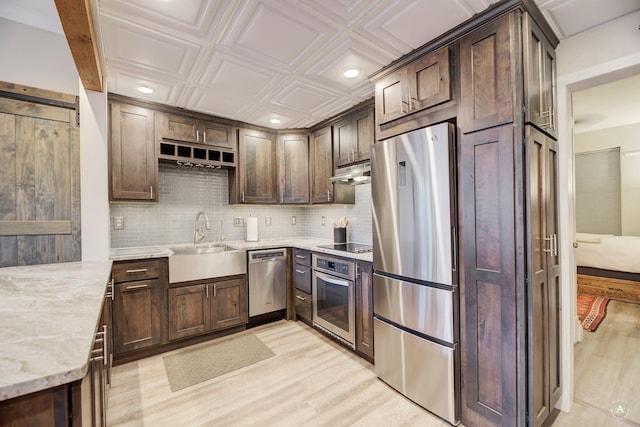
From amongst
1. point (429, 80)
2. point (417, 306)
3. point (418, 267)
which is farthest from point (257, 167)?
point (417, 306)

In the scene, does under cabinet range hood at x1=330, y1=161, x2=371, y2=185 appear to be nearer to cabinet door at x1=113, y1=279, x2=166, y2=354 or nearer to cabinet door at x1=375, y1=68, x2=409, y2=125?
cabinet door at x1=375, y1=68, x2=409, y2=125

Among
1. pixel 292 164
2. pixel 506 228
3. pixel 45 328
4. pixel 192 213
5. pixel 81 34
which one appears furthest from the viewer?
pixel 292 164

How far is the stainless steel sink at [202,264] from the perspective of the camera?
2.71 meters

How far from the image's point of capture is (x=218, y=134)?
10.8ft

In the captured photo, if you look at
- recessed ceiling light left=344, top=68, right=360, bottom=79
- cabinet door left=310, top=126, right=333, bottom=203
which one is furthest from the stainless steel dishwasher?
recessed ceiling light left=344, top=68, right=360, bottom=79

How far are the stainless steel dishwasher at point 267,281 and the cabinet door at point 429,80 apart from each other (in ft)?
7.10

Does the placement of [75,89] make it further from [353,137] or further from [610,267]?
[610,267]

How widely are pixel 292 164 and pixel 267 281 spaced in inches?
59.9

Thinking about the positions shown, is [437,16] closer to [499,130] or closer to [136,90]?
[499,130]

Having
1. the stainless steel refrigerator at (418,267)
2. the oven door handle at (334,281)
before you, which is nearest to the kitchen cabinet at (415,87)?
the stainless steel refrigerator at (418,267)

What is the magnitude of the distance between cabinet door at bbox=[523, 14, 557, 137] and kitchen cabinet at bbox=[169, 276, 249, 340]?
287cm

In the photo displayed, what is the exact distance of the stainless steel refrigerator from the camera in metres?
1.74

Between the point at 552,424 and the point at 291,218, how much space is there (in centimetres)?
337

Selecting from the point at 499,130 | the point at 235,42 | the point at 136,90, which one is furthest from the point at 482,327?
the point at 136,90
